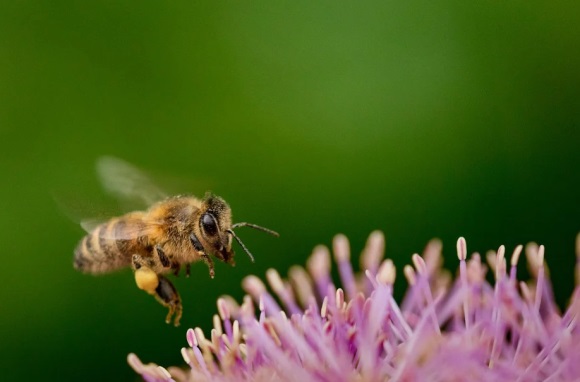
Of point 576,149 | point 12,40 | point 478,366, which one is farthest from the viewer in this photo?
point 12,40

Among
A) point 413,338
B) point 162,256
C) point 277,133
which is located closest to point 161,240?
point 162,256

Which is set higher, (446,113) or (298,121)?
(298,121)

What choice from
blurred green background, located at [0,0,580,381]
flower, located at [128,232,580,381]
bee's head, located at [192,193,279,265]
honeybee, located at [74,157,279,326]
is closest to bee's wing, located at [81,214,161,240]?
honeybee, located at [74,157,279,326]

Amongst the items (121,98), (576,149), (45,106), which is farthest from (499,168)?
(45,106)

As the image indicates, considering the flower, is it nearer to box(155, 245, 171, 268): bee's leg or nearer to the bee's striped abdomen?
box(155, 245, 171, 268): bee's leg

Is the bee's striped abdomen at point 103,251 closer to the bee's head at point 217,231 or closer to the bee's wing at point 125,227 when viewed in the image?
the bee's wing at point 125,227

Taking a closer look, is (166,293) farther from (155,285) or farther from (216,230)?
(216,230)

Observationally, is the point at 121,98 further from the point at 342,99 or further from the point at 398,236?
the point at 398,236
